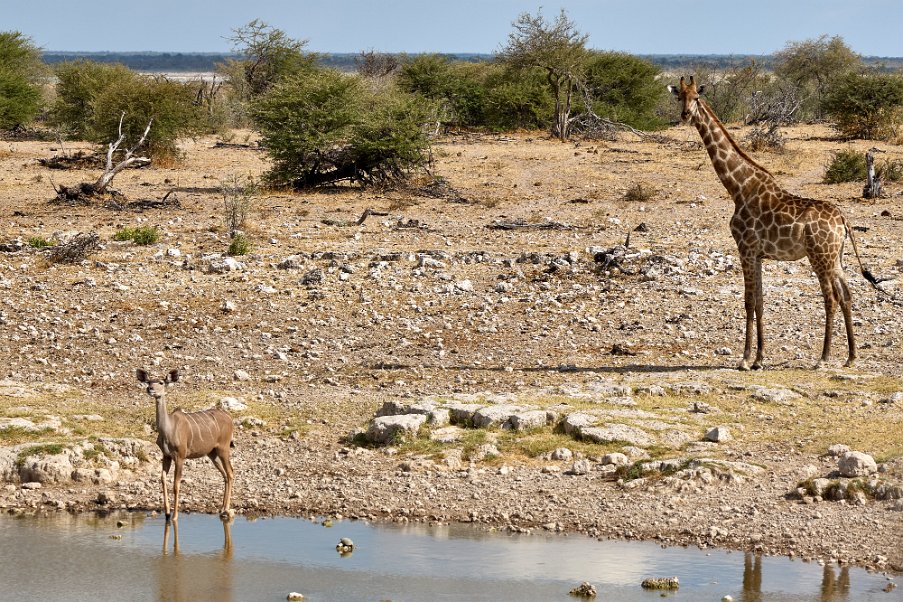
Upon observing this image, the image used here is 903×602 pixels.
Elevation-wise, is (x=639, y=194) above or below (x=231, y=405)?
above

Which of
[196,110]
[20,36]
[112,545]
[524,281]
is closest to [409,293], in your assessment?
[524,281]

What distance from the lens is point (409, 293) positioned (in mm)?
17375

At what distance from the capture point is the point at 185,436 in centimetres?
895

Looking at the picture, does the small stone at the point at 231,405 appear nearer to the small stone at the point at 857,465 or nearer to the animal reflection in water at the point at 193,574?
the animal reflection in water at the point at 193,574

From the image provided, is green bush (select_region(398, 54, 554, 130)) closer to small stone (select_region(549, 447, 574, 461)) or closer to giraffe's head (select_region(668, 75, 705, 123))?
giraffe's head (select_region(668, 75, 705, 123))

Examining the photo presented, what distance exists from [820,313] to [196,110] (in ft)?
82.5

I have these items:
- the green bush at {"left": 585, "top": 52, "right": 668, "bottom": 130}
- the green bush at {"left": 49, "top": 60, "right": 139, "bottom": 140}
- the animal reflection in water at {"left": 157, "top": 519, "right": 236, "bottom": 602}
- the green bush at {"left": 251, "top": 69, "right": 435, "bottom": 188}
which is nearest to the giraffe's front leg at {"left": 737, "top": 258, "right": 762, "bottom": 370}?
the animal reflection in water at {"left": 157, "top": 519, "right": 236, "bottom": 602}

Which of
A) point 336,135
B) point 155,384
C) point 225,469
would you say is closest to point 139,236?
point 336,135

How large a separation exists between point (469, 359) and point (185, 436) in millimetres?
5984

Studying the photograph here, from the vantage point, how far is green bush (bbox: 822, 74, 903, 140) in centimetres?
4175

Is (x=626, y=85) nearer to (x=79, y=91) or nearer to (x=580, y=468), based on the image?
(x=79, y=91)

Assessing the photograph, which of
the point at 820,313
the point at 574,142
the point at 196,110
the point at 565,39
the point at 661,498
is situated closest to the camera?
the point at 661,498

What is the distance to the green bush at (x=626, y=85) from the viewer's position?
157 ft

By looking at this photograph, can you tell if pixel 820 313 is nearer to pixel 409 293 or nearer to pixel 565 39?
pixel 409 293
